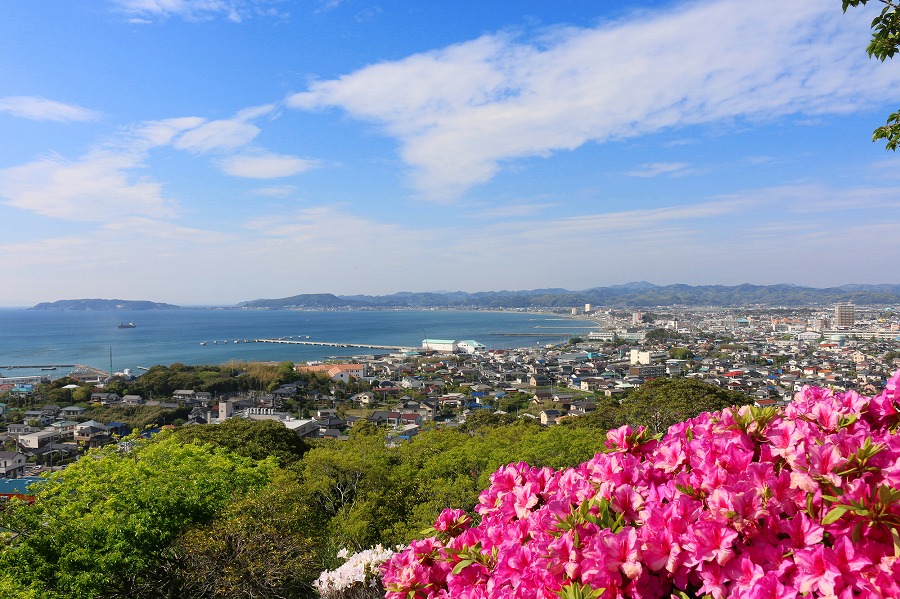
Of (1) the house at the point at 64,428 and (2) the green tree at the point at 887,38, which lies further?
(1) the house at the point at 64,428

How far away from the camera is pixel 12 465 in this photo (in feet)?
63.5

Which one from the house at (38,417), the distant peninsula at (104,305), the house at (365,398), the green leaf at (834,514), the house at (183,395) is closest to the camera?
the green leaf at (834,514)

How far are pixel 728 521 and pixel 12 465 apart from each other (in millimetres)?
24708

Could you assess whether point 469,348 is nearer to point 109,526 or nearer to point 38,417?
point 38,417

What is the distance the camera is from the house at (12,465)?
1894cm

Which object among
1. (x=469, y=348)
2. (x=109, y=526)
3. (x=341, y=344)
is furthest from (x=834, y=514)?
(x=341, y=344)

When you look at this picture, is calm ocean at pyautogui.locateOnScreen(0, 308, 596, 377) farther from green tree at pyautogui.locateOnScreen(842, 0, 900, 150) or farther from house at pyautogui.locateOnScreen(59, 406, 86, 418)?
green tree at pyautogui.locateOnScreen(842, 0, 900, 150)

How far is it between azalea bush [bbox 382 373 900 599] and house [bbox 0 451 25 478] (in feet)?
76.6

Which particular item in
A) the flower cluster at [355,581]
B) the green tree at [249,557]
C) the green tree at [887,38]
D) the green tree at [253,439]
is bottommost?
the green tree at [253,439]

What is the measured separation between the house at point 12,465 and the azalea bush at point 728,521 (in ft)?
76.6

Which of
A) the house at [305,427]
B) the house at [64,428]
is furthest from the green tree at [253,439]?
the house at [64,428]

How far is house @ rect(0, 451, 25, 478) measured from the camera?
18.9 metres

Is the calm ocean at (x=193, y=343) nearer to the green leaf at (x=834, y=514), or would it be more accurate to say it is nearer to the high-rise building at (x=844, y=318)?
the high-rise building at (x=844, y=318)

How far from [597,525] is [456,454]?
336 inches
